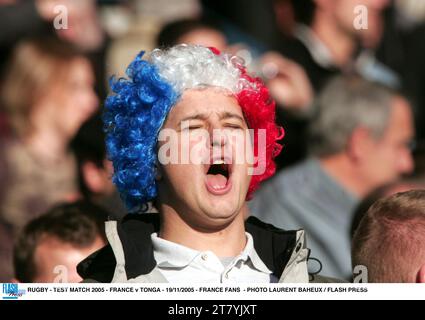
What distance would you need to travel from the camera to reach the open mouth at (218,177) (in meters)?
3.17

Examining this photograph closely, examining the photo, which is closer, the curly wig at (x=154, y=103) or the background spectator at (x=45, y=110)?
the curly wig at (x=154, y=103)

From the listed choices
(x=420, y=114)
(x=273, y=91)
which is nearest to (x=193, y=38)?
(x=273, y=91)

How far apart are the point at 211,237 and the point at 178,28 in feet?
6.57

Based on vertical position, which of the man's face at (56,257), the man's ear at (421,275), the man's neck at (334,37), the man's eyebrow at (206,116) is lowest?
the man's ear at (421,275)

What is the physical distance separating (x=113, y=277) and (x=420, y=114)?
2.50 meters

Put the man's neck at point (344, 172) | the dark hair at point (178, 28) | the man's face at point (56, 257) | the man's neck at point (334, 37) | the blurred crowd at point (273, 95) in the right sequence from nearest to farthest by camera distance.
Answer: the man's face at point (56, 257) < the blurred crowd at point (273, 95) < the man's neck at point (344, 172) < the dark hair at point (178, 28) < the man's neck at point (334, 37)

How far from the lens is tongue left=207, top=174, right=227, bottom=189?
319 centimetres

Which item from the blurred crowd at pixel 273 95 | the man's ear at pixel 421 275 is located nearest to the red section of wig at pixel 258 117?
the man's ear at pixel 421 275

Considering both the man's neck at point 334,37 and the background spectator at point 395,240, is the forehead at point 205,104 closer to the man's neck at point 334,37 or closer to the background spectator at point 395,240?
the background spectator at point 395,240

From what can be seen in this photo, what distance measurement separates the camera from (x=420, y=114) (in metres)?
5.38

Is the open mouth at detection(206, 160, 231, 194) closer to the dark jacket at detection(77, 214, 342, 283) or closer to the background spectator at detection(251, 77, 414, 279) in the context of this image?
the dark jacket at detection(77, 214, 342, 283)

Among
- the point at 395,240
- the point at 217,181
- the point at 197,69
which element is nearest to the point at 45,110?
the point at 197,69
